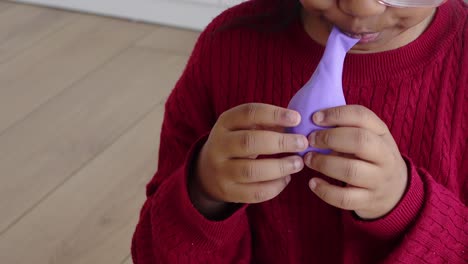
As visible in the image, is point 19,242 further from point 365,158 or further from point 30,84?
point 365,158

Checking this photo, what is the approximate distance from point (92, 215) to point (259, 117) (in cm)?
70

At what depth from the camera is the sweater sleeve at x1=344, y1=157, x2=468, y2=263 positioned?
499mm

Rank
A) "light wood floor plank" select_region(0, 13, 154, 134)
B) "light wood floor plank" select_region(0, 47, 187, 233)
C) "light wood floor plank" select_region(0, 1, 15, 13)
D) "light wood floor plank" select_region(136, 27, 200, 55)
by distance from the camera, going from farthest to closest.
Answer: "light wood floor plank" select_region(0, 1, 15, 13) → "light wood floor plank" select_region(136, 27, 200, 55) → "light wood floor plank" select_region(0, 13, 154, 134) → "light wood floor plank" select_region(0, 47, 187, 233)

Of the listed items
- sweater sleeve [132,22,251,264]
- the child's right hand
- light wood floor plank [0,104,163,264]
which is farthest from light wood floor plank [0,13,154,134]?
the child's right hand

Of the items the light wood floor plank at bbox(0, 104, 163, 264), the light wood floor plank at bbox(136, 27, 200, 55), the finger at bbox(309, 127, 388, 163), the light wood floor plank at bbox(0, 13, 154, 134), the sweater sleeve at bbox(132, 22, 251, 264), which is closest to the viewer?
the finger at bbox(309, 127, 388, 163)

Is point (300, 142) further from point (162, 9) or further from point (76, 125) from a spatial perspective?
point (162, 9)

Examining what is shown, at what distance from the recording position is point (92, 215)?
109 centimetres

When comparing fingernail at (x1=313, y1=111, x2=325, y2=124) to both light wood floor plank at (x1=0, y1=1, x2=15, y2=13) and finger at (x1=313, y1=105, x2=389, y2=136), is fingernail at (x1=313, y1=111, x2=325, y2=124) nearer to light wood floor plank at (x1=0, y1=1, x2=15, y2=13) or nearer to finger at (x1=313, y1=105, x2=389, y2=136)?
finger at (x1=313, y1=105, x2=389, y2=136)

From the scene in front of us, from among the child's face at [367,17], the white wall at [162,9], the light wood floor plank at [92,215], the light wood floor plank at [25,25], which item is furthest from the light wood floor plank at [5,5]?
the child's face at [367,17]

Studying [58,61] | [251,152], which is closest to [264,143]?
[251,152]

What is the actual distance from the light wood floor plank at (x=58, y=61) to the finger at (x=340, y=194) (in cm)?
98

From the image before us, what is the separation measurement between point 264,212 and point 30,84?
0.97 meters

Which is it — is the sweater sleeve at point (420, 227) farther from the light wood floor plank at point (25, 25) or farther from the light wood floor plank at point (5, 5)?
the light wood floor plank at point (5, 5)

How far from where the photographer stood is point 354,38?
1.59ft
